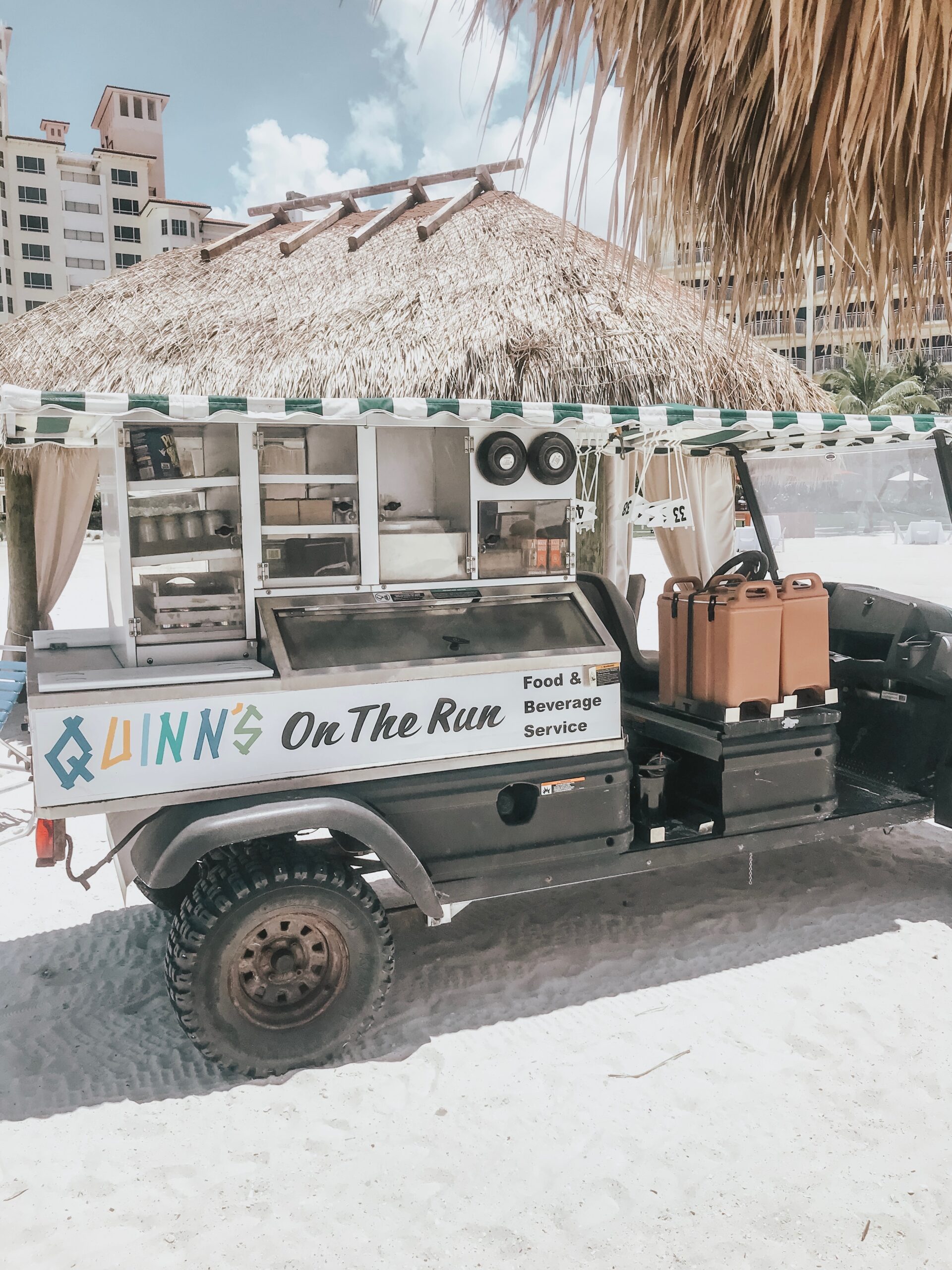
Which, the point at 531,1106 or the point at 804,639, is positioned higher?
the point at 804,639

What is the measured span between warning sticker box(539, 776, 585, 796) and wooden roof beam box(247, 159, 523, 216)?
27.6ft

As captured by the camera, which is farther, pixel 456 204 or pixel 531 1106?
pixel 456 204

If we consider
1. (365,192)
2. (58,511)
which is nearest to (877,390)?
(365,192)

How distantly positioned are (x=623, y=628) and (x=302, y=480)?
2.03 metres

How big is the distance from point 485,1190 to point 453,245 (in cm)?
822

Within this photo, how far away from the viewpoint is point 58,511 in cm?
902

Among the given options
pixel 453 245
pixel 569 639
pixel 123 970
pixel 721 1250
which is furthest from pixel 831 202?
pixel 453 245

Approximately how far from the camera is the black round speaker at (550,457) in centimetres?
414

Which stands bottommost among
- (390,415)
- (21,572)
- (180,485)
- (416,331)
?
(21,572)

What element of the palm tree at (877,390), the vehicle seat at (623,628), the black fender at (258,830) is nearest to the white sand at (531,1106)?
the black fender at (258,830)

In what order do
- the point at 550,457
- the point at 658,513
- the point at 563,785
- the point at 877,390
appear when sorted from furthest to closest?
the point at 877,390 < the point at 658,513 < the point at 550,457 < the point at 563,785

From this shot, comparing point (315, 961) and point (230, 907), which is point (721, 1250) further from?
point (230, 907)

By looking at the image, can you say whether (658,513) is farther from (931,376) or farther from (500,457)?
(931,376)

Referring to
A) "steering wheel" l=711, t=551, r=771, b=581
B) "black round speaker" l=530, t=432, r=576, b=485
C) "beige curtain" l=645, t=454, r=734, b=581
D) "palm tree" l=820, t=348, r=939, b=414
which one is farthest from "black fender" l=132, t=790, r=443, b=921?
"palm tree" l=820, t=348, r=939, b=414
